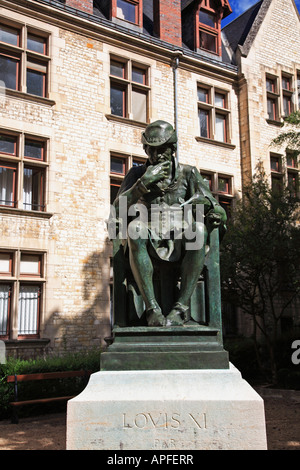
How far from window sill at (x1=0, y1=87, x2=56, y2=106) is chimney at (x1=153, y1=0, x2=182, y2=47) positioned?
5.62m

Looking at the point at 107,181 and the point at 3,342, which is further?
the point at 107,181

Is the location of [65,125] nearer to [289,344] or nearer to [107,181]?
[107,181]

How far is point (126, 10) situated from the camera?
18047mm

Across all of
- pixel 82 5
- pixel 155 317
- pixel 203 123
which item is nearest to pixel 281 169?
pixel 203 123

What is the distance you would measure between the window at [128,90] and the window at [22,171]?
133 inches

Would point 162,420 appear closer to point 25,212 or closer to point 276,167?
point 25,212

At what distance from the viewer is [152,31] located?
62.2ft

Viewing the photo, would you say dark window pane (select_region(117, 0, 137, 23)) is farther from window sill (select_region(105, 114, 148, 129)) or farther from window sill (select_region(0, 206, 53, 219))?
window sill (select_region(0, 206, 53, 219))

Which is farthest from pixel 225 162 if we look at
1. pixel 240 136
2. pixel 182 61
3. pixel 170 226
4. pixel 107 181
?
pixel 170 226

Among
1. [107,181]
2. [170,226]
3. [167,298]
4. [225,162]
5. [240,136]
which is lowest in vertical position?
[167,298]

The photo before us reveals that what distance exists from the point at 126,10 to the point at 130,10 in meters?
0.19

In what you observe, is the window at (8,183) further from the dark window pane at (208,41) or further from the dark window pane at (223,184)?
the dark window pane at (208,41)

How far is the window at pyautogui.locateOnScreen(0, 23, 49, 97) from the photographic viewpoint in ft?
49.2

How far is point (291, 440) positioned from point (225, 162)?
527 inches
